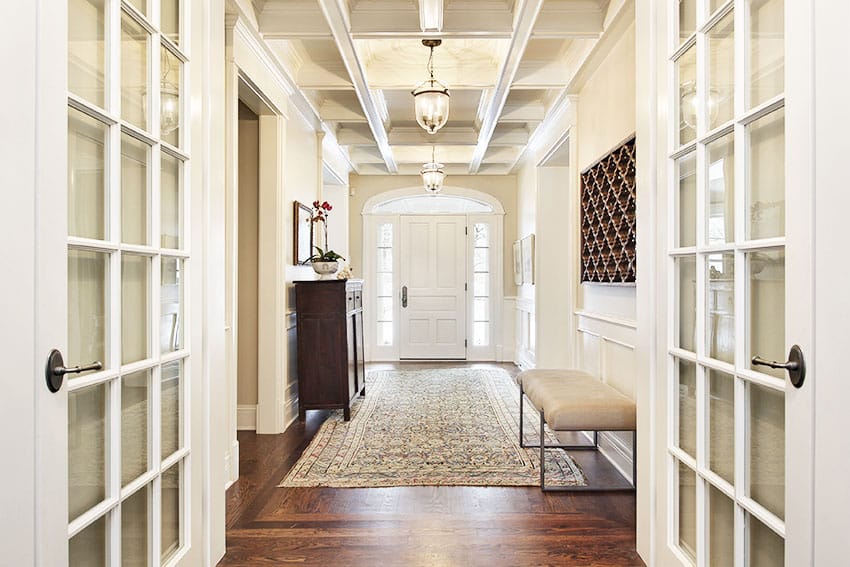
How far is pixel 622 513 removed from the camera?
2.77 meters

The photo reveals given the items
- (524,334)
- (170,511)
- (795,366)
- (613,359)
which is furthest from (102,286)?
(524,334)

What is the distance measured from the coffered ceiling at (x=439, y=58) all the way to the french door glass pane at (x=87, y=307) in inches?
83.1

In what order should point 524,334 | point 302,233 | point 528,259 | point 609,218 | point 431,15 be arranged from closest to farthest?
point 431,15 → point 609,218 → point 302,233 → point 528,259 → point 524,334

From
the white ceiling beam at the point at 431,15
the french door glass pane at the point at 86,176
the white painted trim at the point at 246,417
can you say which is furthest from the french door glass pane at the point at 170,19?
the white painted trim at the point at 246,417

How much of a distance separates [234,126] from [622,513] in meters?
2.96

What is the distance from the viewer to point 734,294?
1558mm

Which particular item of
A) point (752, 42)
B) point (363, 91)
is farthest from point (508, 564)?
point (363, 91)

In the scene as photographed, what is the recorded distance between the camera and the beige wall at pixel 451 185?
8.08m

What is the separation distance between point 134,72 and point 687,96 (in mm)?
1708

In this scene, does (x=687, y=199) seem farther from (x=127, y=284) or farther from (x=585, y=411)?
(x=127, y=284)

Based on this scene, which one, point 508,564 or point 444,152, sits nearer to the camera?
point 508,564

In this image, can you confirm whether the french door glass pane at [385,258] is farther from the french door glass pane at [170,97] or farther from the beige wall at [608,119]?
the french door glass pane at [170,97]

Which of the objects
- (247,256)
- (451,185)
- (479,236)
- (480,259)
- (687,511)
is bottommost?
(687,511)

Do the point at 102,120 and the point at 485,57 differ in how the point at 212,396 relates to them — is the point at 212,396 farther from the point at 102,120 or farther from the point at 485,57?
the point at 485,57
